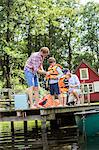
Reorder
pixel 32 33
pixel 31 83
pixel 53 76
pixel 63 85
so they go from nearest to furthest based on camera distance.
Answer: pixel 31 83 → pixel 53 76 → pixel 63 85 → pixel 32 33

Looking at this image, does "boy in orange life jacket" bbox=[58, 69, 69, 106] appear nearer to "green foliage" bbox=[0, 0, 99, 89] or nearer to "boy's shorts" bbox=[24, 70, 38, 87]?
"boy's shorts" bbox=[24, 70, 38, 87]

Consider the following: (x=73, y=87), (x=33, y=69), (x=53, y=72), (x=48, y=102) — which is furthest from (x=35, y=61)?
(x=73, y=87)

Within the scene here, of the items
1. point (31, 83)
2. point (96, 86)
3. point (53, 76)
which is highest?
point (96, 86)

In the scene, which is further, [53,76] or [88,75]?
[88,75]

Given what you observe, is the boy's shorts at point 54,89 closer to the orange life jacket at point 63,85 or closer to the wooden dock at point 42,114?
the wooden dock at point 42,114

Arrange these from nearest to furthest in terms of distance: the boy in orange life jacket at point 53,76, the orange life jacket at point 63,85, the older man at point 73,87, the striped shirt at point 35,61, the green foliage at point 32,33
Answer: the striped shirt at point 35,61, the boy in orange life jacket at point 53,76, the older man at point 73,87, the orange life jacket at point 63,85, the green foliage at point 32,33

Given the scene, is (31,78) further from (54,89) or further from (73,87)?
(73,87)

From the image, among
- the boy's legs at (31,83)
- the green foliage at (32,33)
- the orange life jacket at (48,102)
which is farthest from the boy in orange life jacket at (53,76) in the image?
the green foliage at (32,33)

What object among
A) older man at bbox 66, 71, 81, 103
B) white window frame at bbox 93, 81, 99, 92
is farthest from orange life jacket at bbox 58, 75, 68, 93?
white window frame at bbox 93, 81, 99, 92

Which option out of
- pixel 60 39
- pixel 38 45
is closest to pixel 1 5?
pixel 38 45

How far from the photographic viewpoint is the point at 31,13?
38.1 meters

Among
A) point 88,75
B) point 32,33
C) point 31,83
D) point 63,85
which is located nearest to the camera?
point 31,83

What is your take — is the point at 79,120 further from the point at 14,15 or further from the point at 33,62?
the point at 14,15

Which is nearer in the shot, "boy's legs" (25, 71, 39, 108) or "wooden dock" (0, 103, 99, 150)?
"boy's legs" (25, 71, 39, 108)
